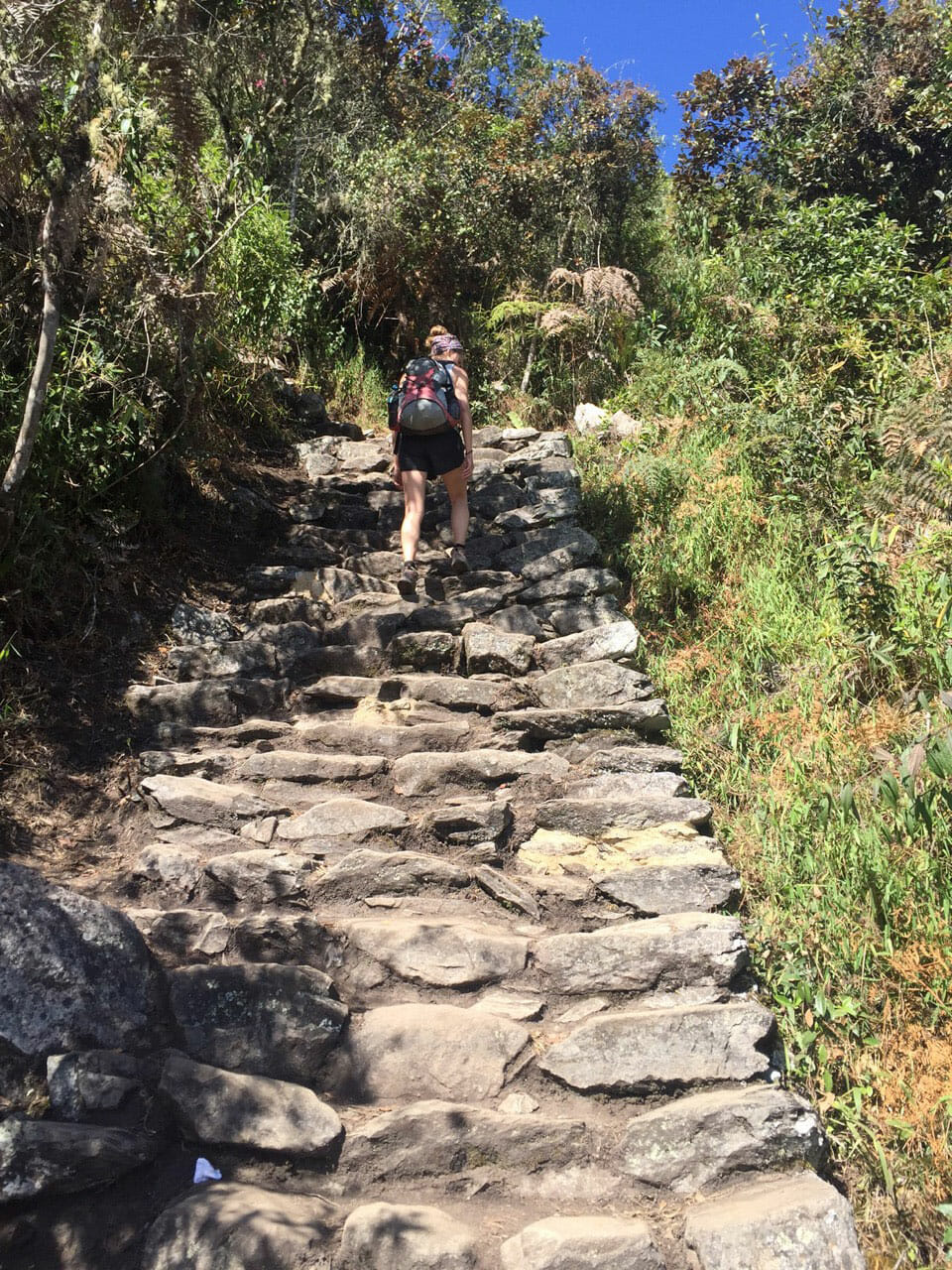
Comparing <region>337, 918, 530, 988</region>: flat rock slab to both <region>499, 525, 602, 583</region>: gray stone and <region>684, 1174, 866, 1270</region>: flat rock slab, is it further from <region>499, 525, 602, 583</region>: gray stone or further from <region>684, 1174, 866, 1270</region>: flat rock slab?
<region>499, 525, 602, 583</region>: gray stone

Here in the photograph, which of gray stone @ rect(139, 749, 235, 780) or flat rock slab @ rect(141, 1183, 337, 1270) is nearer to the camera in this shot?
flat rock slab @ rect(141, 1183, 337, 1270)

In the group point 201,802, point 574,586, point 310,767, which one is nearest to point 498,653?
point 574,586

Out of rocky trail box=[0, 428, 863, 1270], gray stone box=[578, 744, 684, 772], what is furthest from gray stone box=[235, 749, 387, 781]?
gray stone box=[578, 744, 684, 772]

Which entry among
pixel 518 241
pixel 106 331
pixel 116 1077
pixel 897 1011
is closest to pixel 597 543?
pixel 106 331

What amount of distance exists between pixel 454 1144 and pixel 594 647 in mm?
2894

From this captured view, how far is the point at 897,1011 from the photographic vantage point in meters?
2.79

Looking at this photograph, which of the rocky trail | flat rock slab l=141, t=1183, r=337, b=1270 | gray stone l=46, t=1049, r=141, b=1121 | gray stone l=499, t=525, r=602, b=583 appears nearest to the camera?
flat rock slab l=141, t=1183, r=337, b=1270

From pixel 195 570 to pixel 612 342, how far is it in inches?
217

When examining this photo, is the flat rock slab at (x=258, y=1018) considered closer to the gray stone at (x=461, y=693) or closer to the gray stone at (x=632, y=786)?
the gray stone at (x=632, y=786)

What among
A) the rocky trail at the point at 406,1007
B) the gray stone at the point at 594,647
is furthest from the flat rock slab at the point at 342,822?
the gray stone at the point at 594,647

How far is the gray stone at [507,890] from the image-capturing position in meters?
3.48

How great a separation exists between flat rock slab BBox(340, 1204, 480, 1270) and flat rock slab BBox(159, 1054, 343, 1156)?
251 mm

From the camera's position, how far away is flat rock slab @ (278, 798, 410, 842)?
3830 mm

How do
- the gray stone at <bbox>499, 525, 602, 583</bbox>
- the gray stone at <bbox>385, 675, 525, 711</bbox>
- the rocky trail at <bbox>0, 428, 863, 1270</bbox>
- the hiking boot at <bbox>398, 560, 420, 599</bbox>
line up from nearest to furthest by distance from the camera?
1. the rocky trail at <bbox>0, 428, 863, 1270</bbox>
2. the gray stone at <bbox>385, 675, 525, 711</bbox>
3. the hiking boot at <bbox>398, 560, 420, 599</bbox>
4. the gray stone at <bbox>499, 525, 602, 583</bbox>
